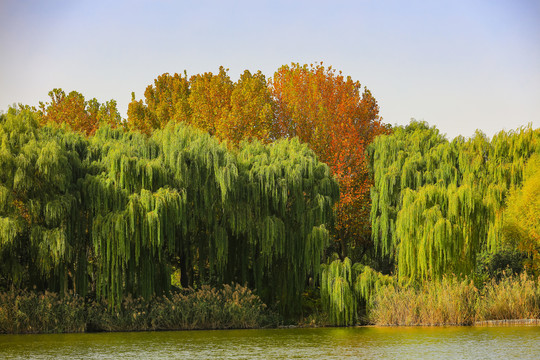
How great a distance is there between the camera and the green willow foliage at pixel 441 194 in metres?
27.2

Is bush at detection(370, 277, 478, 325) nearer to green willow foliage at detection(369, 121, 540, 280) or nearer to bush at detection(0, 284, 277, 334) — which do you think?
green willow foliage at detection(369, 121, 540, 280)

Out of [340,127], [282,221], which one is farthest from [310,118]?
[282,221]

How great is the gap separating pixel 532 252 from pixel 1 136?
888 inches

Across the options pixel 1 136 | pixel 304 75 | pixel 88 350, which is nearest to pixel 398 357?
pixel 88 350

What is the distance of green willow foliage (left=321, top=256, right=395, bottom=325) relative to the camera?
27359 millimetres

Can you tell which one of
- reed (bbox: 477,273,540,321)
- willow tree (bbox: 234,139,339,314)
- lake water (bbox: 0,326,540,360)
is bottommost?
lake water (bbox: 0,326,540,360)

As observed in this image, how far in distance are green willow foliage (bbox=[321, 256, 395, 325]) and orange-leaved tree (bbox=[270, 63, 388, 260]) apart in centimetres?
725

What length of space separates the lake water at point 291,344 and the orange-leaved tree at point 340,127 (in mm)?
11512

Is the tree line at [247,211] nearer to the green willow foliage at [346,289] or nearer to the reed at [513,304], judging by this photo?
the green willow foliage at [346,289]

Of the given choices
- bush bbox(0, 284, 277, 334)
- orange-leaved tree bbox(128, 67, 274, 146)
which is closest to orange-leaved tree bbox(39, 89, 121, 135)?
orange-leaved tree bbox(128, 67, 274, 146)

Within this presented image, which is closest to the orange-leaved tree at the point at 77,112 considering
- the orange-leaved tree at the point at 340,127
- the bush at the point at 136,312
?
the orange-leaved tree at the point at 340,127

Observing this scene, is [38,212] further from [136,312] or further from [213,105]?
[213,105]

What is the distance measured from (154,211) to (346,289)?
779cm

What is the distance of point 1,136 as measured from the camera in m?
26.0
